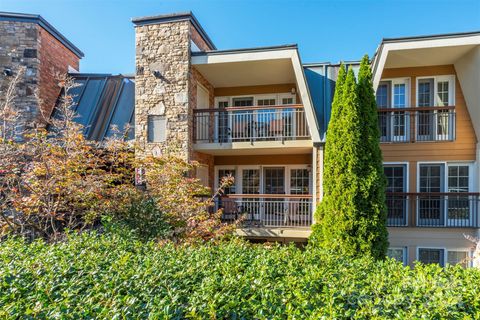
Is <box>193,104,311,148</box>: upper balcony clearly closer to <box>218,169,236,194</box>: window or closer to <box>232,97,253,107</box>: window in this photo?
<box>232,97,253,107</box>: window

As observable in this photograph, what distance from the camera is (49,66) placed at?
10258 millimetres

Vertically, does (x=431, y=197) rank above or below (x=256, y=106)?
below

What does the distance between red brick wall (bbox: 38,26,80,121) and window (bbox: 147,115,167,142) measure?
14.3ft

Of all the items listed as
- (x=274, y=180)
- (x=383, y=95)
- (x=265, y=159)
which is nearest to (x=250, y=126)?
(x=265, y=159)

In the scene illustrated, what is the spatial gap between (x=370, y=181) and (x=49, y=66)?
12.5m

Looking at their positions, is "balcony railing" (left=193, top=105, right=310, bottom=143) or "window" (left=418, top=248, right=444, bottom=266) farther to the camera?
"balcony railing" (left=193, top=105, right=310, bottom=143)

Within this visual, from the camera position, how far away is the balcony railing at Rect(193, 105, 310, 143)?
359 inches

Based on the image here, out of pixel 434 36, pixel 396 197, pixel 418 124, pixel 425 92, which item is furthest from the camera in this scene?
pixel 425 92

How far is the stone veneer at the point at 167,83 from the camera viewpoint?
347 inches

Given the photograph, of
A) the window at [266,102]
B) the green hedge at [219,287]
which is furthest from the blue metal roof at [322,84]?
the green hedge at [219,287]

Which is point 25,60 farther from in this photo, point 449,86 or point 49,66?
point 449,86

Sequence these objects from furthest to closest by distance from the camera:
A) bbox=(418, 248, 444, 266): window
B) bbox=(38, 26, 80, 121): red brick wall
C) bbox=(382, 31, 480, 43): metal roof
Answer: bbox=(38, 26, 80, 121): red brick wall, bbox=(418, 248, 444, 266): window, bbox=(382, 31, 480, 43): metal roof

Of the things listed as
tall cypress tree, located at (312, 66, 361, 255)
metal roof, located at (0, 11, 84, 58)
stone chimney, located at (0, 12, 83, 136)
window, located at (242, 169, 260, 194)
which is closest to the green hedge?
tall cypress tree, located at (312, 66, 361, 255)

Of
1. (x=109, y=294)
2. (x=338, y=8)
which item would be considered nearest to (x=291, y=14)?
(x=338, y=8)
